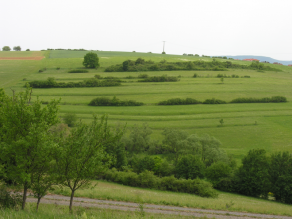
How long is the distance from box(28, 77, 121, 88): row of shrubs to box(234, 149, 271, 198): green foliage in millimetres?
61463

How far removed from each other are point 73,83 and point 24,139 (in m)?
77.5

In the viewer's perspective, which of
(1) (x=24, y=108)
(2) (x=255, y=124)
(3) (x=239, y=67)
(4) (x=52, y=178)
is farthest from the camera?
(3) (x=239, y=67)

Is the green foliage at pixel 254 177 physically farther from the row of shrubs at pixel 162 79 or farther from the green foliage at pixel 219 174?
the row of shrubs at pixel 162 79

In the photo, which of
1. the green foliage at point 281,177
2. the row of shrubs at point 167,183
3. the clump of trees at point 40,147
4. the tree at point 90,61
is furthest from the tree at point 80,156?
the tree at point 90,61

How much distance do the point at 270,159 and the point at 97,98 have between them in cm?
5408

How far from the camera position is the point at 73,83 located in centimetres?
8619

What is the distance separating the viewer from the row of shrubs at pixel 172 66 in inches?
4216

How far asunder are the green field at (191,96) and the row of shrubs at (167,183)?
73.9 ft

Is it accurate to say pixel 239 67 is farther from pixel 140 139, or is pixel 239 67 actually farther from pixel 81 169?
pixel 81 169

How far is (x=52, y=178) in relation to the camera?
1420 centimetres

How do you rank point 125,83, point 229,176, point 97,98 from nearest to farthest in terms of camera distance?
point 229,176
point 97,98
point 125,83

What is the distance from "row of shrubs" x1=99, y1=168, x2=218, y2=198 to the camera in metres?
31.0

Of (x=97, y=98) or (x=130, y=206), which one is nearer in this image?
(x=130, y=206)

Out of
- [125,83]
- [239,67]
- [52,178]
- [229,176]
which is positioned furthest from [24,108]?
[239,67]
